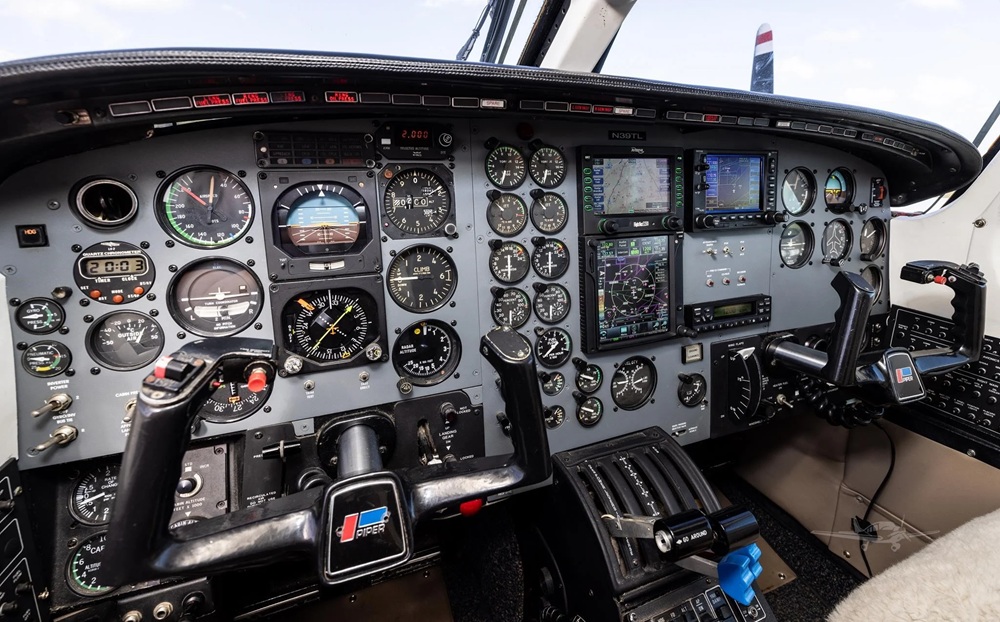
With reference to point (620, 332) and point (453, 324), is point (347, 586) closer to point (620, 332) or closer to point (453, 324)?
point (453, 324)

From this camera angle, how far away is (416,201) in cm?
183

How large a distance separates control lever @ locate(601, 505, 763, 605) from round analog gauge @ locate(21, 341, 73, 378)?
1.94m

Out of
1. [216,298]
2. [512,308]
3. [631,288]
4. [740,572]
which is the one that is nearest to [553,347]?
[512,308]

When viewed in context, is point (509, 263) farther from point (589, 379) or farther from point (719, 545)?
point (719, 545)

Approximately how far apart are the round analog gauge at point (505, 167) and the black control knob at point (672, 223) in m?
0.73

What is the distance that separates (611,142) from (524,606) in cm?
216

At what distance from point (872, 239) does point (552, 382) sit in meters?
2.17

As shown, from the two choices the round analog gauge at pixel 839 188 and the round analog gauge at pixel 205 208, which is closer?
the round analog gauge at pixel 205 208

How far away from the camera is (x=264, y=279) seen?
65.9 inches

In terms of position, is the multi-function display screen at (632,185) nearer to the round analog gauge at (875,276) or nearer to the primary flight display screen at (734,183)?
the primary flight display screen at (734,183)

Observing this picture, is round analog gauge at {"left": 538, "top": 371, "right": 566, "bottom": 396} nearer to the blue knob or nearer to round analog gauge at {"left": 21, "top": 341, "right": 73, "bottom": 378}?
the blue knob

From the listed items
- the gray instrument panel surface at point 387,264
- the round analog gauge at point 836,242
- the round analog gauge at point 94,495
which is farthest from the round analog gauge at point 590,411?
the round analog gauge at point 94,495

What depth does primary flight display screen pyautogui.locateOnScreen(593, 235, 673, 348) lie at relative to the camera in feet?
7.00

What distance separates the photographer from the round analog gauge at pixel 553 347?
2072 millimetres
